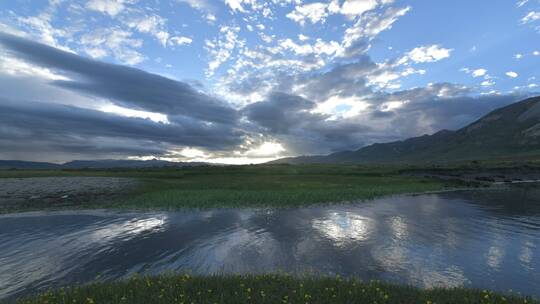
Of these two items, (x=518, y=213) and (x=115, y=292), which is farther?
(x=518, y=213)

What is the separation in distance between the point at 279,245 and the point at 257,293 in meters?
13.5

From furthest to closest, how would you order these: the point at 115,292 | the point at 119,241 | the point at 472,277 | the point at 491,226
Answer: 1. the point at 491,226
2. the point at 119,241
3. the point at 472,277
4. the point at 115,292

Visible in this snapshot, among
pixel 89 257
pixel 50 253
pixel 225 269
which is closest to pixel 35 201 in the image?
pixel 50 253

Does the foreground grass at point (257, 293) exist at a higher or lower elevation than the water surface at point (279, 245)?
higher

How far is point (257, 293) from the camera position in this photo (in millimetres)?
13523

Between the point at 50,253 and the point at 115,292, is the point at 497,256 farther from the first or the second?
the point at 50,253

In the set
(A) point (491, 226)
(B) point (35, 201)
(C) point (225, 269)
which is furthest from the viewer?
(B) point (35, 201)

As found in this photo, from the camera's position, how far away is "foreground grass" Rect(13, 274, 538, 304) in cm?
1295

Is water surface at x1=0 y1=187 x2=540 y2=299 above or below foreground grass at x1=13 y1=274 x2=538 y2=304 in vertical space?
below

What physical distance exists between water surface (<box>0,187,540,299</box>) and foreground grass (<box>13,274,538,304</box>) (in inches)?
184

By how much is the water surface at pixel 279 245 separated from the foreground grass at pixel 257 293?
4.68 meters

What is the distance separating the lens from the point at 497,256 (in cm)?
2336

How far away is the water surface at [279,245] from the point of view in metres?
20.0

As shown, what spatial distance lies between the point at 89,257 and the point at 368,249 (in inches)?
905
